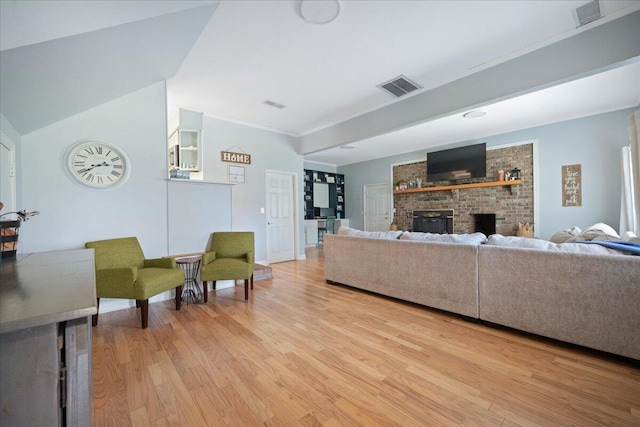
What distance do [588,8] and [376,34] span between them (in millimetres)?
1760

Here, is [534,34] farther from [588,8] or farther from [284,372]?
[284,372]

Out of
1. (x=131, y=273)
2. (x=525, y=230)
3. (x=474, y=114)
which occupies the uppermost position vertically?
(x=474, y=114)

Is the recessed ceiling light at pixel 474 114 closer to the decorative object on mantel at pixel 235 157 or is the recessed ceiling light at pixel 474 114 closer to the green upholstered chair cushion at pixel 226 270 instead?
the decorative object on mantel at pixel 235 157

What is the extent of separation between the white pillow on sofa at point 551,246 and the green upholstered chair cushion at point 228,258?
2761 millimetres

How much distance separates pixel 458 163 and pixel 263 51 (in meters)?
5.30

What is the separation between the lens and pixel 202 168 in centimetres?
457

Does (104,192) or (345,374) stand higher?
(104,192)

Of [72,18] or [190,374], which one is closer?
[72,18]

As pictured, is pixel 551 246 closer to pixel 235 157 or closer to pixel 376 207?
pixel 235 157

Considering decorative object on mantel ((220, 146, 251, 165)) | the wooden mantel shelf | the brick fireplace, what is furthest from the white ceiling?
the wooden mantel shelf

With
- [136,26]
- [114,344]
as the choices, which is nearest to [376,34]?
[136,26]

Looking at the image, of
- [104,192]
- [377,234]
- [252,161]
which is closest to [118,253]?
[104,192]

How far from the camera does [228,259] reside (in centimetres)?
346

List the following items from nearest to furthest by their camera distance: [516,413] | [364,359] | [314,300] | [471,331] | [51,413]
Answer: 1. [51,413]
2. [516,413]
3. [364,359]
4. [471,331]
5. [314,300]
